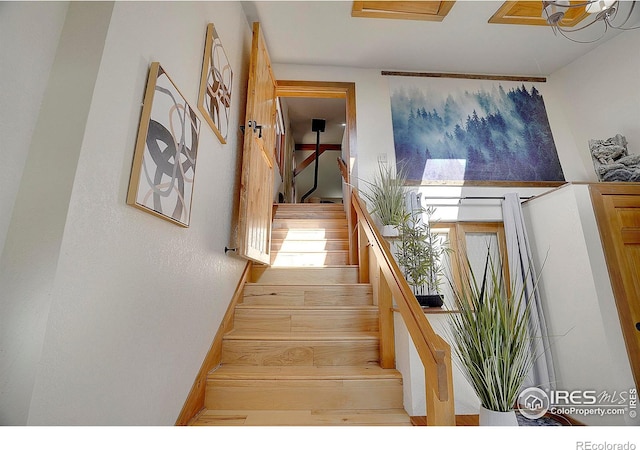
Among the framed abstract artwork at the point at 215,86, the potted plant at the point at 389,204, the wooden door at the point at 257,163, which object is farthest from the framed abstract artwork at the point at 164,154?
the potted plant at the point at 389,204

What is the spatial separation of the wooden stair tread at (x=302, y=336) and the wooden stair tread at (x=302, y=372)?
168 mm

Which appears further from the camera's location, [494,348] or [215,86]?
[215,86]

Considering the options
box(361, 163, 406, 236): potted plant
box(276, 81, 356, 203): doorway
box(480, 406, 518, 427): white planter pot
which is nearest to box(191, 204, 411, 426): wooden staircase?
box(361, 163, 406, 236): potted plant

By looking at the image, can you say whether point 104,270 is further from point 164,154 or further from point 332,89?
point 332,89

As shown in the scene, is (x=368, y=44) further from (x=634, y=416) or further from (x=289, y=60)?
(x=634, y=416)

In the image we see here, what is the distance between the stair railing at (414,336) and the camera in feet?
3.50

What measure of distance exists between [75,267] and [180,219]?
573mm

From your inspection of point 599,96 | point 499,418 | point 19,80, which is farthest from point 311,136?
point 499,418

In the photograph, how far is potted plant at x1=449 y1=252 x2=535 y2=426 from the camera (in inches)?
34.2

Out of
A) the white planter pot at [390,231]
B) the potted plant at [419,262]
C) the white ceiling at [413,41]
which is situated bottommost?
the potted plant at [419,262]

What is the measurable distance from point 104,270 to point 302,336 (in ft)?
4.38

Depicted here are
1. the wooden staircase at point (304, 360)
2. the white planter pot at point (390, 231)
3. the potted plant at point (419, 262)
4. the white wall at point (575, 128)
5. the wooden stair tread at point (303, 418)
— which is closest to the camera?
the wooden stair tread at point (303, 418)

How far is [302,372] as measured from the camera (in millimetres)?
1741

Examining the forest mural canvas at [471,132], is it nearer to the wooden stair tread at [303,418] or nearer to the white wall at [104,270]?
the wooden stair tread at [303,418]
